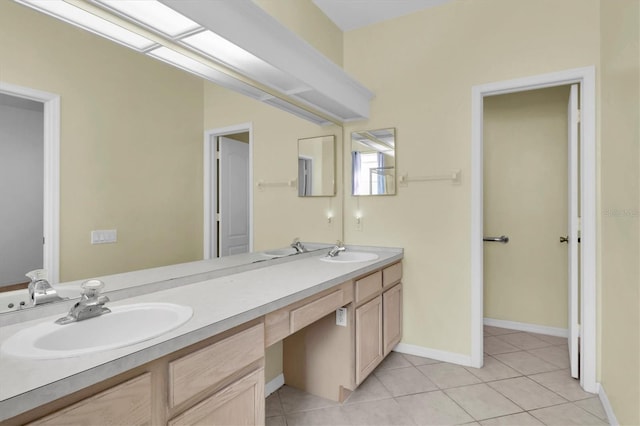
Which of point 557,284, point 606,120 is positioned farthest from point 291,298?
point 557,284

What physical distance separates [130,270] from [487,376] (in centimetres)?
244

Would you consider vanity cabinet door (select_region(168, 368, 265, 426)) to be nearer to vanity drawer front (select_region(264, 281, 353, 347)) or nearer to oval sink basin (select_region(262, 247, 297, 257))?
vanity drawer front (select_region(264, 281, 353, 347))

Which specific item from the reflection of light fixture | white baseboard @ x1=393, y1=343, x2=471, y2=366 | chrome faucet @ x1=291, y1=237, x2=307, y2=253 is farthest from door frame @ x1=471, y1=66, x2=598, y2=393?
chrome faucet @ x1=291, y1=237, x2=307, y2=253

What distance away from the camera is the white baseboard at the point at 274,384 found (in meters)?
2.21

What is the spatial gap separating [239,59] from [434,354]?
8.43 feet

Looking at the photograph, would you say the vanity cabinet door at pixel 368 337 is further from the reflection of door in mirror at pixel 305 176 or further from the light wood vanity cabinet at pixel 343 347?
the reflection of door in mirror at pixel 305 176

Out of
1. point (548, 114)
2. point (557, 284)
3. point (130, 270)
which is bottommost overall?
point (557, 284)

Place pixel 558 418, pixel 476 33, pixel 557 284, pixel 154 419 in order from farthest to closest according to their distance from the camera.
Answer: pixel 557 284
pixel 476 33
pixel 558 418
pixel 154 419

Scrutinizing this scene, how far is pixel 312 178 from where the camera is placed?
2.68 m

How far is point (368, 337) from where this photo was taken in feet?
7.37

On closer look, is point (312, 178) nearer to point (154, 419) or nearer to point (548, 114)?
point (154, 419)

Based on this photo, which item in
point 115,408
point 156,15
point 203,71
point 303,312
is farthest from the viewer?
point 203,71

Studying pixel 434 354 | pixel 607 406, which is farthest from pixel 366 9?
pixel 607 406

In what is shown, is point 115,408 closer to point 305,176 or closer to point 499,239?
point 305,176
